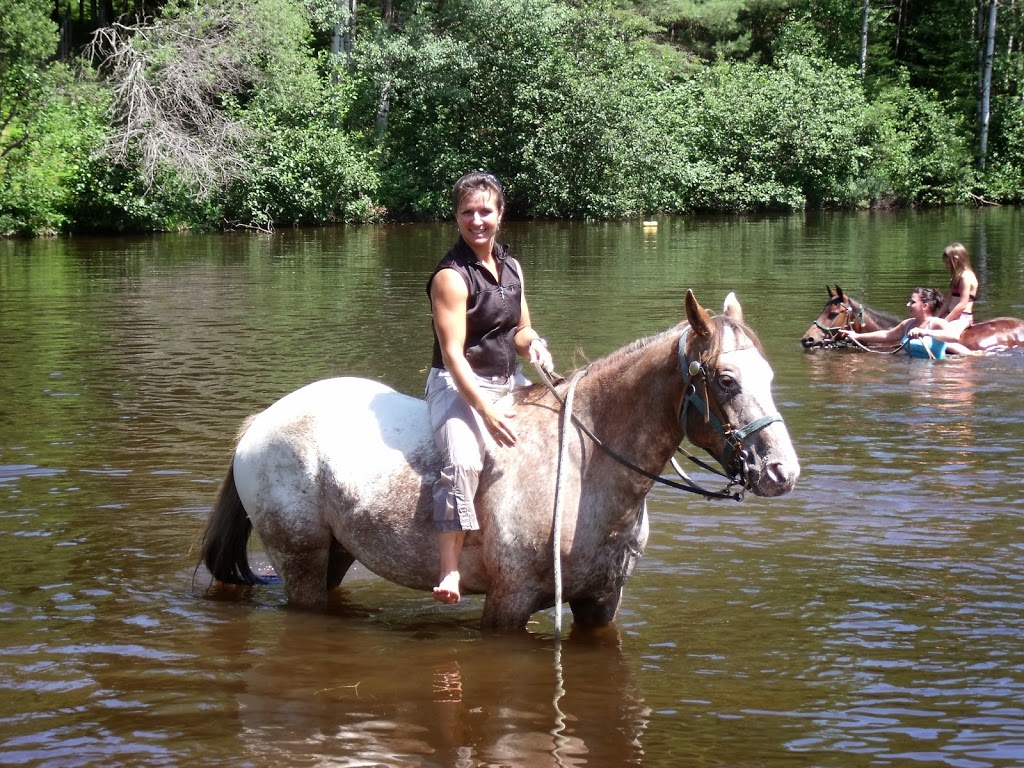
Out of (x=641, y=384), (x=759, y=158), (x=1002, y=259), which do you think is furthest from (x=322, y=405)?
(x=759, y=158)

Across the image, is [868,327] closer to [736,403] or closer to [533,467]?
[533,467]

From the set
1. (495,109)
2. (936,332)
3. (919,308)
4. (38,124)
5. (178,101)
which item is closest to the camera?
(936,332)

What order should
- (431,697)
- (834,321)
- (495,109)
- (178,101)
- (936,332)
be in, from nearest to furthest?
(431,697)
(936,332)
(834,321)
(178,101)
(495,109)

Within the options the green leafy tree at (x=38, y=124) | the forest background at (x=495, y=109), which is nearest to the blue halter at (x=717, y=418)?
the forest background at (x=495, y=109)

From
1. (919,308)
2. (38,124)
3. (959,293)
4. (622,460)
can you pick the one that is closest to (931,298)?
(919,308)

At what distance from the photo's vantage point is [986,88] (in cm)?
5612

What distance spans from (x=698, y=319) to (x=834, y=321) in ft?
40.6

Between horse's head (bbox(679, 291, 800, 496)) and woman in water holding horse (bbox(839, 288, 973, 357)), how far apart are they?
11742mm

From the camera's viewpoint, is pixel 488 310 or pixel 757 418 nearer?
pixel 757 418

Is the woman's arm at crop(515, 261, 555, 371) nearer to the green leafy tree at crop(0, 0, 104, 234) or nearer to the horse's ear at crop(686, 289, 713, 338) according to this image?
the horse's ear at crop(686, 289, 713, 338)

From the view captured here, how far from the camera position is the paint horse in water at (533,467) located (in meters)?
5.54

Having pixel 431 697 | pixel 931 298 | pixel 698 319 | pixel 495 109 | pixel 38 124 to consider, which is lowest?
pixel 431 697

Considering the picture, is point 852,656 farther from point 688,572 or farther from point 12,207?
point 12,207

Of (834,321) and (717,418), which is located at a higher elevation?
(717,418)
